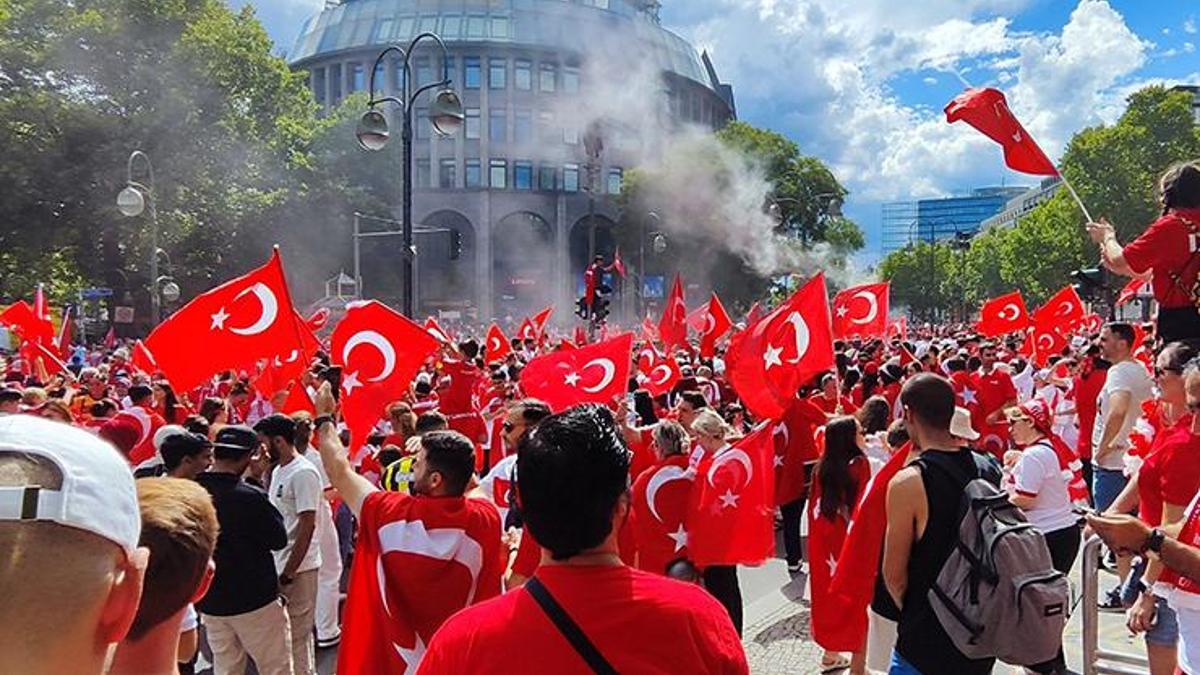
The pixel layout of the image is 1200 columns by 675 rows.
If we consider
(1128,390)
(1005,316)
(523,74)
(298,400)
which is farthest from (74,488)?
(523,74)

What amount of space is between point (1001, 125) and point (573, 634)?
5469 millimetres

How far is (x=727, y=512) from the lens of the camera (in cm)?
548

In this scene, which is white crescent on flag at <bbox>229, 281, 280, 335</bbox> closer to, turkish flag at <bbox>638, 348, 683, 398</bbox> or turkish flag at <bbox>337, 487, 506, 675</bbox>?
turkish flag at <bbox>337, 487, 506, 675</bbox>

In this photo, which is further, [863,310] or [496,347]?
[496,347]

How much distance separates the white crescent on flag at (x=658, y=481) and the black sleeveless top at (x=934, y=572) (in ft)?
6.82

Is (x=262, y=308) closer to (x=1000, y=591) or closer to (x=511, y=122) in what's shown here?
(x=1000, y=591)

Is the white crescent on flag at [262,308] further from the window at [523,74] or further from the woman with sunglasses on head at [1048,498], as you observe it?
the window at [523,74]

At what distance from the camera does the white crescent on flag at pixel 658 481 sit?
5477mm

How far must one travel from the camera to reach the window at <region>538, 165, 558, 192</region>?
2773 inches

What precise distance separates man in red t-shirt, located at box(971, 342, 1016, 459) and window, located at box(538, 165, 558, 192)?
2409 inches

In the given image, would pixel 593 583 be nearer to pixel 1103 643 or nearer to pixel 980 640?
pixel 980 640

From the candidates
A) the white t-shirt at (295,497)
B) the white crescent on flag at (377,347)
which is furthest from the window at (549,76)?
the white t-shirt at (295,497)

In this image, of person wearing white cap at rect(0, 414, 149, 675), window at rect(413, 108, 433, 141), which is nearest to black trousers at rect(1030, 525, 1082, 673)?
person wearing white cap at rect(0, 414, 149, 675)

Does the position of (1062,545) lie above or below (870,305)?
below
